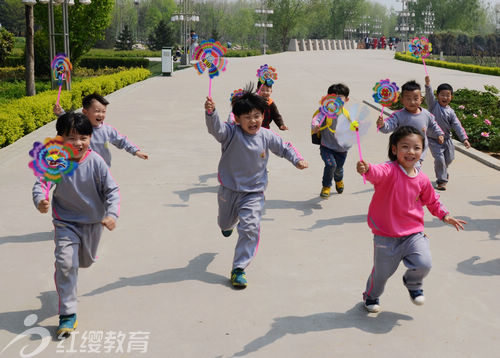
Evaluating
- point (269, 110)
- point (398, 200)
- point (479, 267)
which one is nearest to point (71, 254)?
point (398, 200)

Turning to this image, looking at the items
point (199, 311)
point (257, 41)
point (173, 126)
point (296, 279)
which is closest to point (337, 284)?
point (296, 279)

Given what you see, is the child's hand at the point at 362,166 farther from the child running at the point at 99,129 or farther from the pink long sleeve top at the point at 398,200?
the child running at the point at 99,129

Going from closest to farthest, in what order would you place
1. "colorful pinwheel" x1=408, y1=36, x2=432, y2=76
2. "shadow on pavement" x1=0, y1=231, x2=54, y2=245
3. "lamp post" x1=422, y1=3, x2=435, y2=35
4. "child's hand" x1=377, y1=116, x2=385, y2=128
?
"shadow on pavement" x1=0, y1=231, x2=54, y2=245, "child's hand" x1=377, y1=116, x2=385, y2=128, "colorful pinwheel" x1=408, y1=36, x2=432, y2=76, "lamp post" x1=422, y1=3, x2=435, y2=35

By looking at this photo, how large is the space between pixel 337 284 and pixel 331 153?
2916mm

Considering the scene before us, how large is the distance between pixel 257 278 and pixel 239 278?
28 centimetres

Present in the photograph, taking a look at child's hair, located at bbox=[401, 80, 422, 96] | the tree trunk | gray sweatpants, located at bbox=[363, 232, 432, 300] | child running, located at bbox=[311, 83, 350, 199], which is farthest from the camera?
the tree trunk

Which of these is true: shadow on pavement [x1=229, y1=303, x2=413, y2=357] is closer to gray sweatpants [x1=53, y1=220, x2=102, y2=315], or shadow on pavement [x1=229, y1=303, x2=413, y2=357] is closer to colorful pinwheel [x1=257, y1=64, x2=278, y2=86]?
gray sweatpants [x1=53, y1=220, x2=102, y2=315]

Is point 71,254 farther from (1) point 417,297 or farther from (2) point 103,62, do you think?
(2) point 103,62

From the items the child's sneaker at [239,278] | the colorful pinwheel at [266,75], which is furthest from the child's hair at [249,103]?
the colorful pinwheel at [266,75]

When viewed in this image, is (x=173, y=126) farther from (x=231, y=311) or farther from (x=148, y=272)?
(x=231, y=311)

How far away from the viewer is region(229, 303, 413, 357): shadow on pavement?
163 inches

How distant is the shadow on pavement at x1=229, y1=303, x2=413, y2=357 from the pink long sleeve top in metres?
0.62

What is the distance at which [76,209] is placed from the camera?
13.9 ft

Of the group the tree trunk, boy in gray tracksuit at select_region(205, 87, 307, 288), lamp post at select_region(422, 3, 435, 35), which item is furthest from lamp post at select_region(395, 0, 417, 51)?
boy in gray tracksuit at select_region(205, 87, 307, 288)
